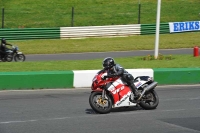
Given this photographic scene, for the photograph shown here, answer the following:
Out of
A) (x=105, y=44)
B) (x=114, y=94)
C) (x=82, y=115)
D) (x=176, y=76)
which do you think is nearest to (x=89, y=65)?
(x=176, y=76)

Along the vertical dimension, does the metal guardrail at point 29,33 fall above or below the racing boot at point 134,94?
above

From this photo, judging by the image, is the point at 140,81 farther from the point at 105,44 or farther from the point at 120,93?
the point at 105,44

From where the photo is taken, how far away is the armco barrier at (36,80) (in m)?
15.0

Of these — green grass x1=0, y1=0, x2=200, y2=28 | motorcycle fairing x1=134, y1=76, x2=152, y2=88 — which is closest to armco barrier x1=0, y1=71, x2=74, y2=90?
motorcycle fairing x1=134, y1=76, x2=152, y2=88

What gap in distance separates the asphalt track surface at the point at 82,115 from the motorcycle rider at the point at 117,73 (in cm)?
41

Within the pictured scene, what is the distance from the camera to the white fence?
113ft

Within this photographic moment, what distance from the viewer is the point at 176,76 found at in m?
16.3

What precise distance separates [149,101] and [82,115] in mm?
1650

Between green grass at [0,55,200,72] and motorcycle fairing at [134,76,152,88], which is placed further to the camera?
green grass at [0,55,200,72]

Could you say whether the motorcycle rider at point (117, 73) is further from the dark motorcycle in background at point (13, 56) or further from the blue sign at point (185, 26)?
the blue sign at point (185, 26)

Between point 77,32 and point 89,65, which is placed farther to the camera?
point 77,32

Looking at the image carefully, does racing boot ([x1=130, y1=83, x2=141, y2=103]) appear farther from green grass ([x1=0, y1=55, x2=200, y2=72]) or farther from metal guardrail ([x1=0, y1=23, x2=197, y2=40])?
metal guardrail ([x1=0, y1=23, x2=197, y2=40])

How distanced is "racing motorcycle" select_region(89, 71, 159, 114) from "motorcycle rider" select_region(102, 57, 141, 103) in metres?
0.07

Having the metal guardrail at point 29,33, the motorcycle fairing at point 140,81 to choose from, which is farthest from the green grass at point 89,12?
the motorcycle fairing at point 140,81
